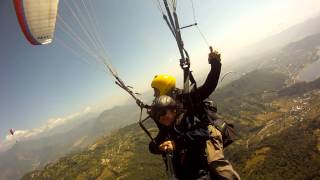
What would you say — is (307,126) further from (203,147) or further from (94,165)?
(203,147)

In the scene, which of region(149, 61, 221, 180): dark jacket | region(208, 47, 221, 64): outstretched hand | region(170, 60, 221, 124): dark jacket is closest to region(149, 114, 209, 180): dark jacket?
region(149, 61, 221, 180): dark jacket

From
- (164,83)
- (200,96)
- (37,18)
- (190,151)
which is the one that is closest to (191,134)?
(190,151)

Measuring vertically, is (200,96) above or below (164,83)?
below

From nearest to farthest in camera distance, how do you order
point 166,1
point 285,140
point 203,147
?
point 203,147 < point 166,1 < point 285,140

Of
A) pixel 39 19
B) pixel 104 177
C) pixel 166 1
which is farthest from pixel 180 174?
pixel 104 177

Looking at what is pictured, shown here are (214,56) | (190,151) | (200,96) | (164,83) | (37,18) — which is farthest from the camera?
(37,18)

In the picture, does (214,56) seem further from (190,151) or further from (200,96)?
(190,151)
